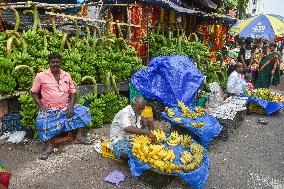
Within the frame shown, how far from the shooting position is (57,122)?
565 cm

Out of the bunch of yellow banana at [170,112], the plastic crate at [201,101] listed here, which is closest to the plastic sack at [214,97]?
the plastic crate at [201,101]

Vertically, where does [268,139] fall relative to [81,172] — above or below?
below

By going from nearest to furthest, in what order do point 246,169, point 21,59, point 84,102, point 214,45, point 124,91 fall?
point 246,169 → point 21,59 → point 84,102 → point 124,91 → point 214,45

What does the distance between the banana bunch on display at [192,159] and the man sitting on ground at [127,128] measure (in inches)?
22.4

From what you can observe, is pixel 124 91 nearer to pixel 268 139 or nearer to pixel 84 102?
pixel 84 102

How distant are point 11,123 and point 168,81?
339 centimetres

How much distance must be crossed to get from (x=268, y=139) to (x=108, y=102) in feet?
12.2

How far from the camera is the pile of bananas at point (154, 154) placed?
177 inches

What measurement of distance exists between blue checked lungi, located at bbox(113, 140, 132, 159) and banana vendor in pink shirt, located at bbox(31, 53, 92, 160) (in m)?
1.11

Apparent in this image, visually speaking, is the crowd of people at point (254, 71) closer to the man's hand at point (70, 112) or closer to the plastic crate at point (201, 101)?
the plastic crate at point (201, 101)

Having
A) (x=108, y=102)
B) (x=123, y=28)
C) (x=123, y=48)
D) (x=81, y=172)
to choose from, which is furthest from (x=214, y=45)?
(x=81, y=172)

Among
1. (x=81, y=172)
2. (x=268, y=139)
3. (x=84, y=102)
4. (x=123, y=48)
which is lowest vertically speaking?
(x=268, y=139)

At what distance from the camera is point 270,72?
437 inches

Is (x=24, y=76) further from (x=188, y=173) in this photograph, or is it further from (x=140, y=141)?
(x=188, y=173)
